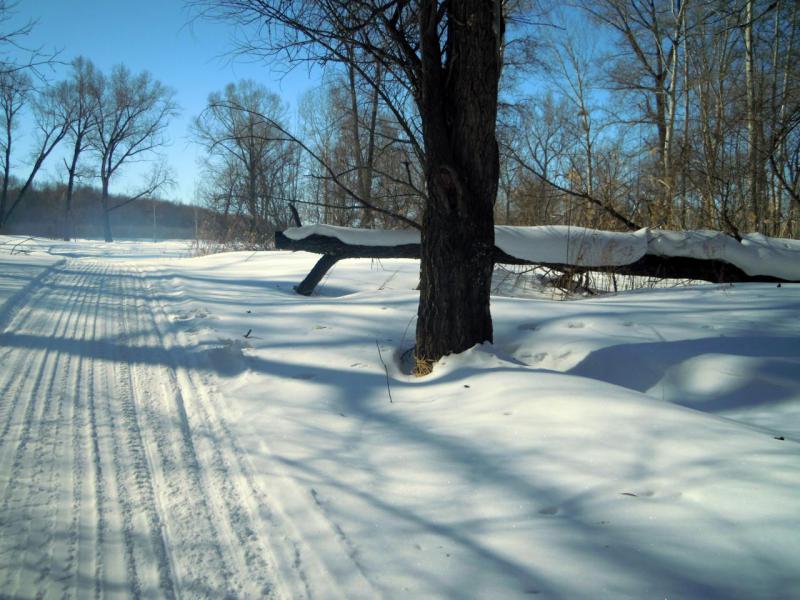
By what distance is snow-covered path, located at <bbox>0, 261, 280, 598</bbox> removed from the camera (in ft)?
6.06

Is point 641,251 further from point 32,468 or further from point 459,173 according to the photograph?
point 32,468

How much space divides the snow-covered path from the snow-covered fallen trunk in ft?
10.5

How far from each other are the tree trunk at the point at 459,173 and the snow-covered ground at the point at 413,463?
354 mm

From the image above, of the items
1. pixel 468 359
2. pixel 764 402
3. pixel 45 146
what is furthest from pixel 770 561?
pixel 45 146

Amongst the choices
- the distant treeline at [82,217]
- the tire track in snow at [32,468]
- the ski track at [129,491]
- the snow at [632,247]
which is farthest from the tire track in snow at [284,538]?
the distant treeline at [82,217]

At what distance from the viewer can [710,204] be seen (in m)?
8.87

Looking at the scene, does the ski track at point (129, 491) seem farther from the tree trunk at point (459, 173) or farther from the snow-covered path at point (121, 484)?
the tree trunk at point (459, 173)

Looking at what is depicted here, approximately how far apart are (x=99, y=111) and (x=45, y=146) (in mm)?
6379

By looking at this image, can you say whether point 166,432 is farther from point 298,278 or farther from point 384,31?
point 298,278

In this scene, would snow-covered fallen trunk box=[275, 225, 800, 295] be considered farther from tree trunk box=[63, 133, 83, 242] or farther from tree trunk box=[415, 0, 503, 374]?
tree trunk box=[63, 133, 83, 242]

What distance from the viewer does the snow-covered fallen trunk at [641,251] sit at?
665 cm

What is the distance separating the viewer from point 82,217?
1837 inches

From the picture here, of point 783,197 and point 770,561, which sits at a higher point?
point 783,197

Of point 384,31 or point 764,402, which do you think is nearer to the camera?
point 764,402
